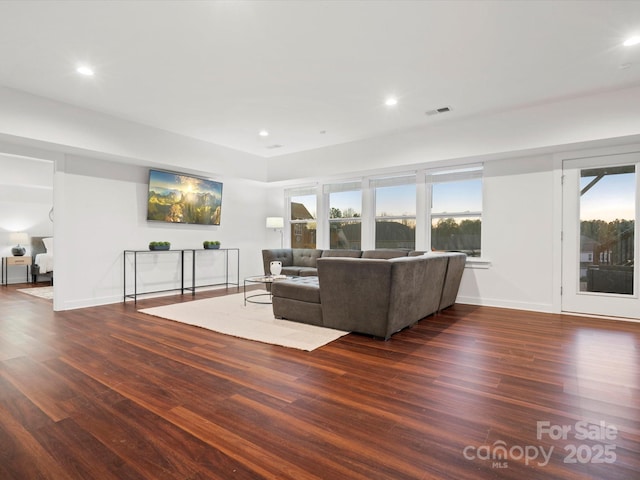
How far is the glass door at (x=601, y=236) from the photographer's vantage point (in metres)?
4.31

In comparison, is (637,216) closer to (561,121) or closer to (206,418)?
(561,121)

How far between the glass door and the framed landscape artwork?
19.2 ft

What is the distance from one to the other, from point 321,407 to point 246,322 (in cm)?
218

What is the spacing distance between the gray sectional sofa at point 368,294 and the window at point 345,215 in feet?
8.78

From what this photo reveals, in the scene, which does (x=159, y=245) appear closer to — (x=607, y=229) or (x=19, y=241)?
(x=19, y=241)

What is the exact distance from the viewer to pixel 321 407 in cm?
203

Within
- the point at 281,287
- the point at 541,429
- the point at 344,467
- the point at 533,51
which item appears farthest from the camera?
the point at 281,287

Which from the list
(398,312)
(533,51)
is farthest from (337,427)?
(533,51)

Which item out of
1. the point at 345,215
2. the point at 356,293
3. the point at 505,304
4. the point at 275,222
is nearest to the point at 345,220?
the point at 345,215

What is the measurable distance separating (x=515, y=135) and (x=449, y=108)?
983 mm

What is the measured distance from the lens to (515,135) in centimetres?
466

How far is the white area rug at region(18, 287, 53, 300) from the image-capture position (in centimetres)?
600

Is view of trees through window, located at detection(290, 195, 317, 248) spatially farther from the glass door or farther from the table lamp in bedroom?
the table lamp in bedroom

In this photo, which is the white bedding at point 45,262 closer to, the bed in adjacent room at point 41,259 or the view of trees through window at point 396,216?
the bed in adjacent room at point 41,259
